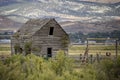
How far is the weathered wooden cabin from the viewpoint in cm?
4819

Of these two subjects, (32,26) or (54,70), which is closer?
(54,70)

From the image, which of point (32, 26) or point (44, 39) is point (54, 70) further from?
point (32, 26)

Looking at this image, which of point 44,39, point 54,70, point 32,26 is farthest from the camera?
point 32,26

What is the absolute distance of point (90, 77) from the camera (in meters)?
27.3

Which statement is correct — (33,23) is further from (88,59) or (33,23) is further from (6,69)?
(6,69)

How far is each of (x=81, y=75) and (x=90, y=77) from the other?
1133mm

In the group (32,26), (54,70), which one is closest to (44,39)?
(32,26)

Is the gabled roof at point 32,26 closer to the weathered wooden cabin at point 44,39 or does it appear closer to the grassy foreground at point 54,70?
the weathered wooden cabin at point 44,39

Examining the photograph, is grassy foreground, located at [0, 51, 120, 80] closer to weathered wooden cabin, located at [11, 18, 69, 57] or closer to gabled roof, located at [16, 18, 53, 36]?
weathered wooden cabin, located at [11, 18, 69, 57]

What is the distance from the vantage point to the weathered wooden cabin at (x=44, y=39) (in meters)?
48.2

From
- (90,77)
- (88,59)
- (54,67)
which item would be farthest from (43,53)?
(90,77)

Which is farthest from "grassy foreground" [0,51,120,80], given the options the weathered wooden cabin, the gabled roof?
the gabled roof

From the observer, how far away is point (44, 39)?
4903 cm

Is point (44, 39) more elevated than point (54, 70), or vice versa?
point (44, 39)
